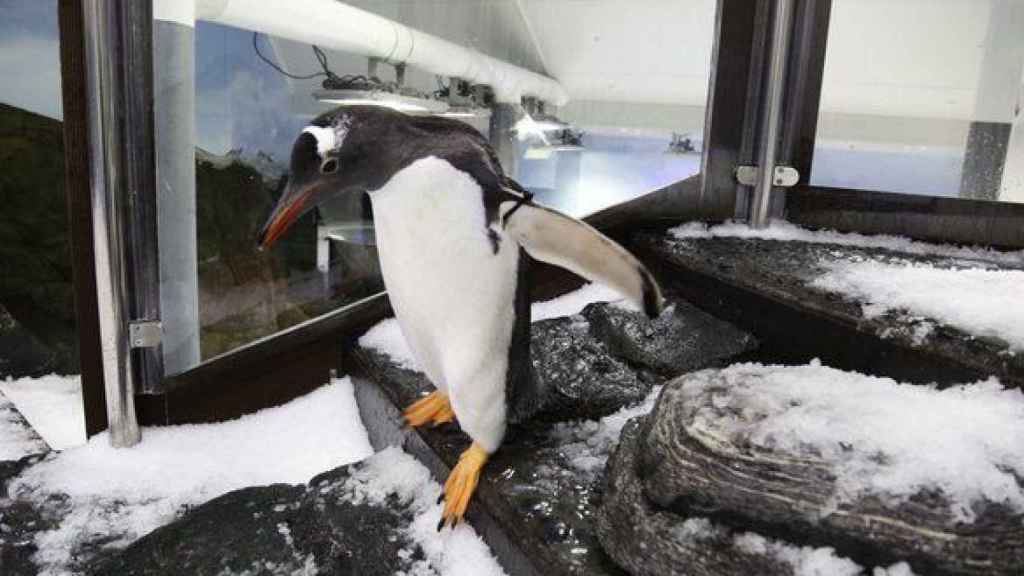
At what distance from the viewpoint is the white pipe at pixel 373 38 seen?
5.04ft

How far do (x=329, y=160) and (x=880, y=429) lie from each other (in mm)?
714

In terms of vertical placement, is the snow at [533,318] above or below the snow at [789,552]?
below

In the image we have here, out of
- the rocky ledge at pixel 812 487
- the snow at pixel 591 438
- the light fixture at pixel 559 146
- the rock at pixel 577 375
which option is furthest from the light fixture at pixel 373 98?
the rocky ledge at pixel 812 487

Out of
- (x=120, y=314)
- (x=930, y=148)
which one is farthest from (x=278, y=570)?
(x=930, y=148)

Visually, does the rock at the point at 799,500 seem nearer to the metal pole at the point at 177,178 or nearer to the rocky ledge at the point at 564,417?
the rocky ledge at the point at 564,417

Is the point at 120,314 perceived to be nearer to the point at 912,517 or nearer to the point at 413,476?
the point at 413,476

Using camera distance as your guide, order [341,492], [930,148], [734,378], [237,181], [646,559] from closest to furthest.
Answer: [646,559]
[734,378]
[341,492]
[237,181]
[930,148]

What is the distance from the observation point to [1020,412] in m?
0.86

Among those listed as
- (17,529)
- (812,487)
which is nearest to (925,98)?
(812,487)

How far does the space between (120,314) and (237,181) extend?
1.18 feet

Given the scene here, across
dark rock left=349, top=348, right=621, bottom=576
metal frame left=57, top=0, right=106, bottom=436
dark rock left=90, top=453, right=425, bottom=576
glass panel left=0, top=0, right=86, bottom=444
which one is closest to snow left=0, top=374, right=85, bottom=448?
glass panel left=0, top=0, right=86, bottom=444

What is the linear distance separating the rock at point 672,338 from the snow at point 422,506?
0.52 m

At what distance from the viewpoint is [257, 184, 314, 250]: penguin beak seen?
98 cm

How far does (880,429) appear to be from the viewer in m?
0.77
